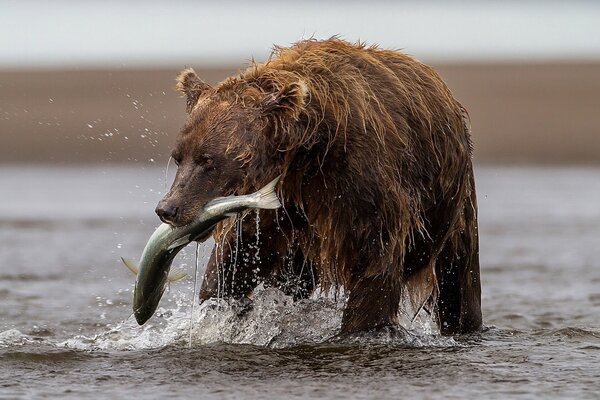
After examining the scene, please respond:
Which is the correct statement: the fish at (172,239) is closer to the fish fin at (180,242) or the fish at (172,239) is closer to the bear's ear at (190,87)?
the fish fin at (180,242)

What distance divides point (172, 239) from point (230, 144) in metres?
0.51

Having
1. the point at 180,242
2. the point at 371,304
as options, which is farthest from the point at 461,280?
the point at 180,242

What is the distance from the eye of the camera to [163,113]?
854 inches

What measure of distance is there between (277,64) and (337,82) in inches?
12.1

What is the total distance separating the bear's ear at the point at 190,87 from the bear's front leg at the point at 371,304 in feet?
3.86

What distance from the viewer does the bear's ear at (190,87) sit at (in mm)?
6195

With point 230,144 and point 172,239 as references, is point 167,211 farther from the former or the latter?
point 230,144

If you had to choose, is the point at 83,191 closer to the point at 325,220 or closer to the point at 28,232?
the point at 28,232

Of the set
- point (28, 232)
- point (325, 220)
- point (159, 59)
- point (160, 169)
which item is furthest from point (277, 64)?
point (159, 59)

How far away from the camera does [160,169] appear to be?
18.7m

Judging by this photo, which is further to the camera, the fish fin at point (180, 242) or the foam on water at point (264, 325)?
the foam on water at point (264, 325)

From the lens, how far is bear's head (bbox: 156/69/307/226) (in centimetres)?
579

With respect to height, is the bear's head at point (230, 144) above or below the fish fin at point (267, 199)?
above

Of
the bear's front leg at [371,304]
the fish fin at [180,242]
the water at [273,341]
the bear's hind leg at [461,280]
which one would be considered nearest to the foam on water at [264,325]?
the water at [273,341]
